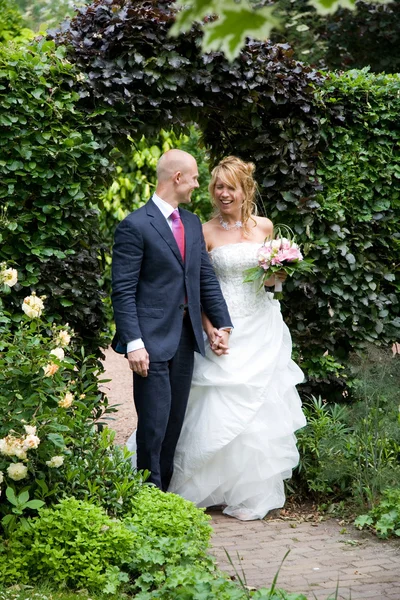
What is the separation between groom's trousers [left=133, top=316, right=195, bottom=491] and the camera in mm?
4594

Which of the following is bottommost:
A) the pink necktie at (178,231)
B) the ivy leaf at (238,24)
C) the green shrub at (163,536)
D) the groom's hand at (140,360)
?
the green shrub at (163,536)

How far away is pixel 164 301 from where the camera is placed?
15.2 ft

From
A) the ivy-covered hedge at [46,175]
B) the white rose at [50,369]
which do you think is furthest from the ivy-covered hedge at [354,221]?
the white rose at [50,369]

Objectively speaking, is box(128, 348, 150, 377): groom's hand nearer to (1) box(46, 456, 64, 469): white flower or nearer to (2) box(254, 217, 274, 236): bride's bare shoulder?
(1) box(46, 456, 64, 469): white flower

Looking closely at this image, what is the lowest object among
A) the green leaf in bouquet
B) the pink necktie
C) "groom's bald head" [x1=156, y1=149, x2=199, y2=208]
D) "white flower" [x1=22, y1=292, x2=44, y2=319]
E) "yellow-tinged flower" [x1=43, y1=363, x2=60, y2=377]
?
"yellow-tinged flower" [x1=43, y1=363, x2=60, y2=377]

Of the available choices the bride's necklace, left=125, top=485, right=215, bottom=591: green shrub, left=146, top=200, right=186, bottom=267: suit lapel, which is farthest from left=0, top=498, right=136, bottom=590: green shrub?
the bride's necklace

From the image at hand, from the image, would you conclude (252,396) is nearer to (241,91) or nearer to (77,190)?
(77,190)

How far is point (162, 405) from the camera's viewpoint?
4613 mm

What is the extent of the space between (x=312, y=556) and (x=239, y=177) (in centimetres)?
222

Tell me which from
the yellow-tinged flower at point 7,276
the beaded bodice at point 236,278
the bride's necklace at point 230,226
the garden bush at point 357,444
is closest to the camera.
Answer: the yellow-tinged flower at point 7,276

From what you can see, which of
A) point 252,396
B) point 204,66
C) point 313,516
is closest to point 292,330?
point 252,396

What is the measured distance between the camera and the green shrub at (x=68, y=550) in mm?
3559

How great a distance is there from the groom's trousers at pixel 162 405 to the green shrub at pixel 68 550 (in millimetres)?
969

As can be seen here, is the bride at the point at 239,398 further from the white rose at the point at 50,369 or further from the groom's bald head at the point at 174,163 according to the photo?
the white rose at the point at 50,369
